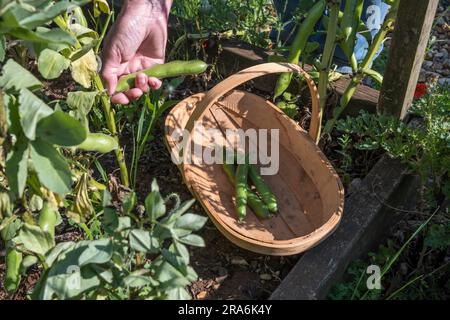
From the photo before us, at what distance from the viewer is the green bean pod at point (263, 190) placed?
7.08ft

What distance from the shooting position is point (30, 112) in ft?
4.17

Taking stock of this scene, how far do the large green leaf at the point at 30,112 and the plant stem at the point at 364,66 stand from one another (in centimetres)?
126

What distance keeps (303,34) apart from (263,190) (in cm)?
55

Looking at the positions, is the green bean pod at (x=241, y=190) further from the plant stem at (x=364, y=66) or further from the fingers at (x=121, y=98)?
the fingers at (x=121, y=98)

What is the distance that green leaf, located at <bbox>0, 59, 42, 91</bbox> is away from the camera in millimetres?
1341

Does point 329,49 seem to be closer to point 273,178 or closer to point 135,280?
point 273,178

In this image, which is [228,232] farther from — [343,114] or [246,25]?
[246,25]

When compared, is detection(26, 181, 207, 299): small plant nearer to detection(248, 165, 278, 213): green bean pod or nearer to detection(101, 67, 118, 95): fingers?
detection(101, 67, 118, 95): fingers

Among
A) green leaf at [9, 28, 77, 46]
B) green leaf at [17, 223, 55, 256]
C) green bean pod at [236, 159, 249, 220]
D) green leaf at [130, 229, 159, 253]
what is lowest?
green bean pod at [236, 159, 249, 220]

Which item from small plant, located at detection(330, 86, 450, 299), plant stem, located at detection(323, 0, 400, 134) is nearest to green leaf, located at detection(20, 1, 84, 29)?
small plant, located at detection(330, 86, 450, 299)

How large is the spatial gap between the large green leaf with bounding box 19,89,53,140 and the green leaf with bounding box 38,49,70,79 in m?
0.28

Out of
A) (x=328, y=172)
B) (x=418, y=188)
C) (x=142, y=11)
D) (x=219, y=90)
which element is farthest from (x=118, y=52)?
(x=418, y=188)

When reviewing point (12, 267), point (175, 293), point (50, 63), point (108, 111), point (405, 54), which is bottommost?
point (12, 267)

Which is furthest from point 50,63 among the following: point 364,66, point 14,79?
point 364,66
